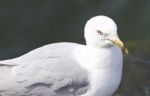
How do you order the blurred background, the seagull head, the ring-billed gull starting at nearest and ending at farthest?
1. the seagull head
2. the ring-billed gull
3. the blurred background

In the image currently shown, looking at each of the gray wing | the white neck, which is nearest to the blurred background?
the white neck

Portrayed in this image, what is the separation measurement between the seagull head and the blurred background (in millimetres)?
1480

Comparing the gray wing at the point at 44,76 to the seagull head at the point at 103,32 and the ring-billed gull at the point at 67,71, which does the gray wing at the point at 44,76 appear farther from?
the seagull head at the point at 103,32

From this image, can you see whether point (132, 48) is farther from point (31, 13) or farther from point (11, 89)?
point (11, 89)

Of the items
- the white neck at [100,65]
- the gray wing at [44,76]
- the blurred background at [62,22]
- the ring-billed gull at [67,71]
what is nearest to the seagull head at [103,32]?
the ring-billed gull at [67,71]

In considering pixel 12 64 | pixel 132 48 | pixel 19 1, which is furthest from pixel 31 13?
pixel 12 64

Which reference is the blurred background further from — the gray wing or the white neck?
the gray wing

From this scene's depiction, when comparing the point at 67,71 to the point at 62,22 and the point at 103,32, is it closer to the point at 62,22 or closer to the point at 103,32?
the point at 103,32

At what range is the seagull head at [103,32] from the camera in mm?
4164

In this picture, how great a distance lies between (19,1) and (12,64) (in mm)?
2078

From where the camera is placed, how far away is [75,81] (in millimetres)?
4395

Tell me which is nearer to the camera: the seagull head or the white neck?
the seagull head

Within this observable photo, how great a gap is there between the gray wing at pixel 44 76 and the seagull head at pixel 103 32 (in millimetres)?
309

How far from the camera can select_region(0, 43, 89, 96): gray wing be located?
14.3ft
